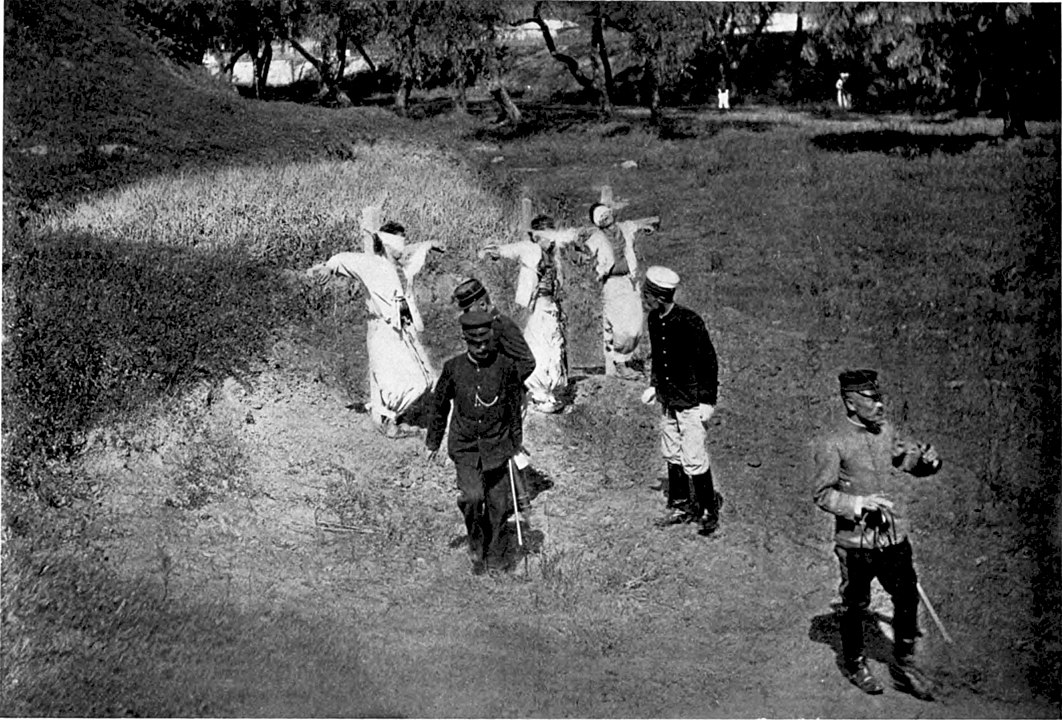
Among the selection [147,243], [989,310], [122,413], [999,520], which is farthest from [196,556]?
[989,310]

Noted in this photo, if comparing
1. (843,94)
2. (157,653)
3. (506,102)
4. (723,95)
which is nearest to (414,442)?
(157,653)

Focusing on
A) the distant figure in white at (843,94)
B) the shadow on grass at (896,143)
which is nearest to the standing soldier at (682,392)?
the shadow on grass at (896,143)

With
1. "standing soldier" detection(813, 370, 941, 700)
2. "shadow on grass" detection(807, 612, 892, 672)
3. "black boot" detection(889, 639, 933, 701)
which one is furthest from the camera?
"shadow on grass" detection(807, 612, 892, 672)

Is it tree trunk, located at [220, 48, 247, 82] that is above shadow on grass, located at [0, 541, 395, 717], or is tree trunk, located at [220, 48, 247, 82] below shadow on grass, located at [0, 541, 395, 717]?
above

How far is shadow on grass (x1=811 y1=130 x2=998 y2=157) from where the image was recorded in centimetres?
735

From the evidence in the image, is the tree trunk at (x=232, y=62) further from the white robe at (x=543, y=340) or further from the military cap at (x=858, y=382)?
the military cap at (x=858, y=382)

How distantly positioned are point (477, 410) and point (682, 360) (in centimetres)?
112

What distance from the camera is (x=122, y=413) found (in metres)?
5.14

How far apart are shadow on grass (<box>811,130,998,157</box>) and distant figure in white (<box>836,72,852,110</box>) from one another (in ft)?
3.15

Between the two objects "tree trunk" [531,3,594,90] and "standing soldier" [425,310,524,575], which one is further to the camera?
"tree trunk" [531,3,594,90]

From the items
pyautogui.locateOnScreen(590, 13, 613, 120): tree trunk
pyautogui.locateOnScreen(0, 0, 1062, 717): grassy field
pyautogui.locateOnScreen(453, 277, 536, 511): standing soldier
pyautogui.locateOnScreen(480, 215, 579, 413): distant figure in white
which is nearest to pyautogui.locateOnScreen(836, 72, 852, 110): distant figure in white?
pyautogui.locateOnScreen(0, 0, 1062, 717): grassy field

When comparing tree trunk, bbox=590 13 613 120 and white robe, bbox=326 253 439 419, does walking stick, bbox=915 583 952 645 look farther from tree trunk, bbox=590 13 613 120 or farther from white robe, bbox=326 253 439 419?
tree trunk, bbox=590 13 613 120

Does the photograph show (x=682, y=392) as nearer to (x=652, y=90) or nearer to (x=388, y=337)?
(x=388, y=337)

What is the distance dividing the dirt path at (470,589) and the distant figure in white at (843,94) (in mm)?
4438
